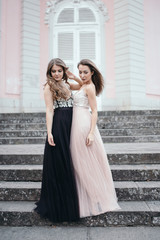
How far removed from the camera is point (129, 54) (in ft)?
27.8

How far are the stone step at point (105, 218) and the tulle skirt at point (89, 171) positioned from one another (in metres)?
0.09

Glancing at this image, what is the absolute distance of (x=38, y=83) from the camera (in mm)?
8750

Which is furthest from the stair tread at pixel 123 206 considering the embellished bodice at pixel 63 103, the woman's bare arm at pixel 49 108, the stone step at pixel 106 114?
the stone step at pixel 106 114

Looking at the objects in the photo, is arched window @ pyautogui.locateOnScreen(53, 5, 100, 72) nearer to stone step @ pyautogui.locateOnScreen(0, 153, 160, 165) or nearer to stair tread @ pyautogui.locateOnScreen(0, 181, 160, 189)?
stone step @ pyautogui.locateOnScreen(0, 153, 160, 165)

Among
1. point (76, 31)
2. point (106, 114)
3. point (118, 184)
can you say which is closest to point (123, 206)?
point (118, 184)

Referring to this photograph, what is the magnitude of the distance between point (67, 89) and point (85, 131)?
51 centimetres

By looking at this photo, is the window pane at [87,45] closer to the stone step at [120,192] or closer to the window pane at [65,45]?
the window pane at [65,45]

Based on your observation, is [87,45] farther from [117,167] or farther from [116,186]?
[116,186]

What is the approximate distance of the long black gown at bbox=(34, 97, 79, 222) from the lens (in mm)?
2244

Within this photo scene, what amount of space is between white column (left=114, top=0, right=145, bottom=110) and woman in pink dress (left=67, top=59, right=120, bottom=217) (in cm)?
632

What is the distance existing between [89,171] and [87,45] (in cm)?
774

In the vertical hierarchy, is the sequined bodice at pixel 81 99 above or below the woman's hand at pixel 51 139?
above

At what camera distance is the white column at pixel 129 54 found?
8.48 meters

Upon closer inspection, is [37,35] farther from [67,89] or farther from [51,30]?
[67,89]
